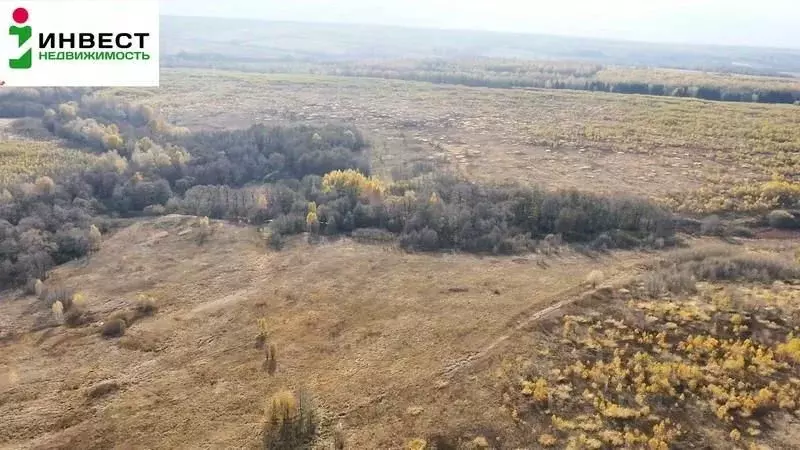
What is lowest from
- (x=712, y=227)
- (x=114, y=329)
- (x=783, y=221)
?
(x=114, y=329)

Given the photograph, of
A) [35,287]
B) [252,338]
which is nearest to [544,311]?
[252,338]

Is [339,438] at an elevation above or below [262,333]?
below

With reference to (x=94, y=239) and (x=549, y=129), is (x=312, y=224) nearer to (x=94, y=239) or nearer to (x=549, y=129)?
(x=94, y=239)

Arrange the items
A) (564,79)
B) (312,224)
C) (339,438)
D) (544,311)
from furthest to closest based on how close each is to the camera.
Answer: (564,79), (312,224), (544,311), (339,438)

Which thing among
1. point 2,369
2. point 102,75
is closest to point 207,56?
point 102,75

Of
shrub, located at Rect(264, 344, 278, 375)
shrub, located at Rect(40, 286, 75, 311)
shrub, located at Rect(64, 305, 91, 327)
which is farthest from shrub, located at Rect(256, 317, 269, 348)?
shrub, located at Rect(40, 286, 75, 311)

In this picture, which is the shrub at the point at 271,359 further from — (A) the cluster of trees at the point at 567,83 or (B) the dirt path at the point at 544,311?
(A) the cluster of trees at the point at 567,83
